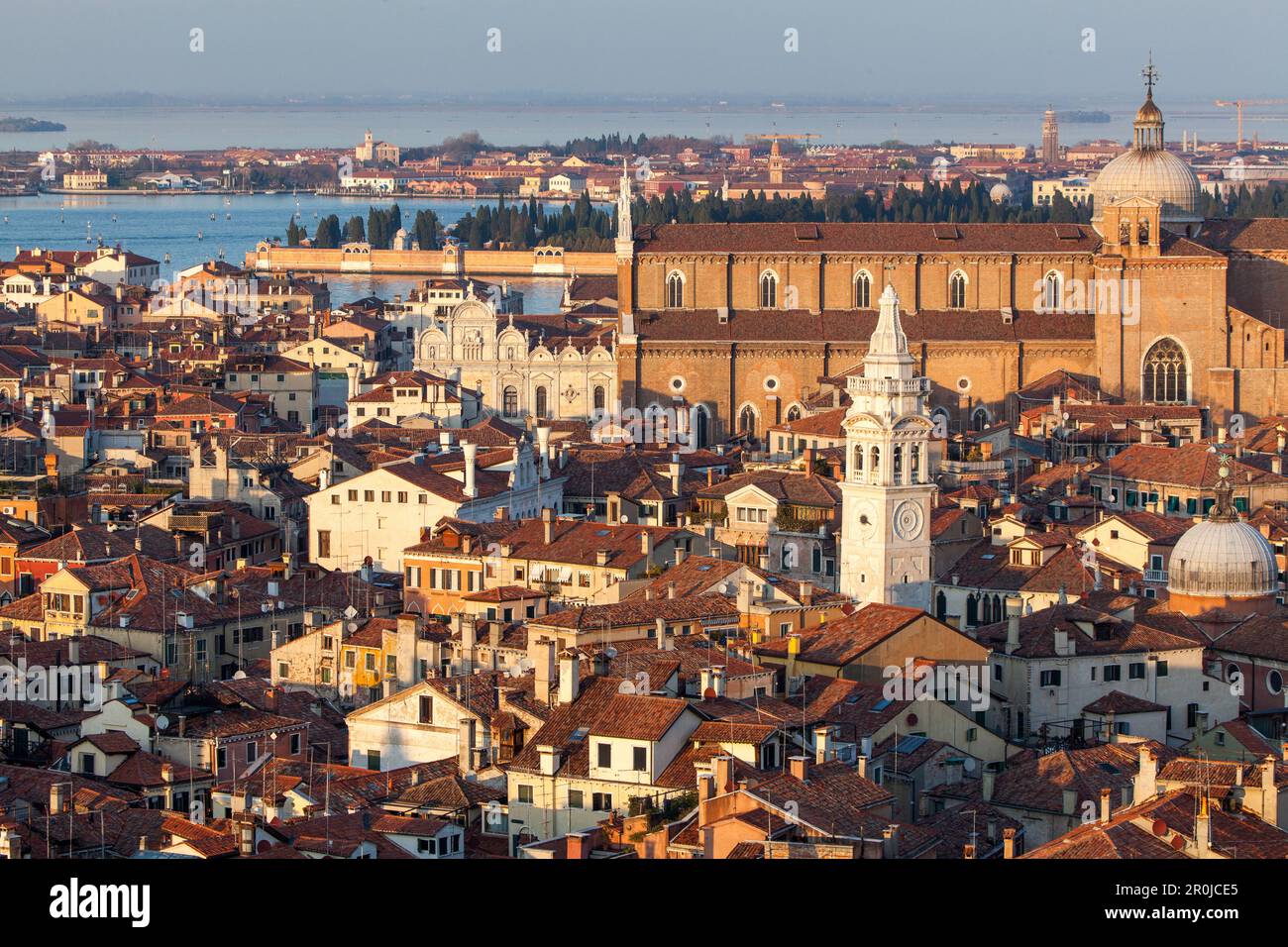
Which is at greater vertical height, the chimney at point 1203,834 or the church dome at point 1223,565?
the chimney at point 1203,834

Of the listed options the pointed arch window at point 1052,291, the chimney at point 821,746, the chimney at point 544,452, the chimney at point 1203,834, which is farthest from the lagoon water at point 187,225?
the chimney at point 1203,834

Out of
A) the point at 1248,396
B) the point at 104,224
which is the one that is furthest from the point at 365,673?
the point at 104,224

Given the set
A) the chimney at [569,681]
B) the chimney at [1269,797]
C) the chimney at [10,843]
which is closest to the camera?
the chimney at [10,843]

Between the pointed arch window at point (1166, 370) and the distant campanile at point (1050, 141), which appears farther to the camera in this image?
the distant campanile at point (1050, 141)

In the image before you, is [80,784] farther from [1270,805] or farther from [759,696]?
[1270,805]

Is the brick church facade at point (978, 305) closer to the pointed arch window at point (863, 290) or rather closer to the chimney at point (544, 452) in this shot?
the pointed arch window at point (863, 290)

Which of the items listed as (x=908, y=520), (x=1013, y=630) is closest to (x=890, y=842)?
(x=1013, y=630)
